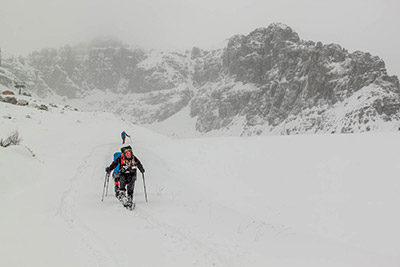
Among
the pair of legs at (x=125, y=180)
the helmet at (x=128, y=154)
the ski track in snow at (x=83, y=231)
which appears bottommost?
the ski track in snow at (x=83, y=231)

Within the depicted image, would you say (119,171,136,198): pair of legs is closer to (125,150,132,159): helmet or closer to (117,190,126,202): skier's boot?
(117,190,126,202): skier's boot

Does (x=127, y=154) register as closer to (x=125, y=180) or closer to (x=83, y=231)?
(x=125, y=180)

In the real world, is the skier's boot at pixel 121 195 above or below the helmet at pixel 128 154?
below

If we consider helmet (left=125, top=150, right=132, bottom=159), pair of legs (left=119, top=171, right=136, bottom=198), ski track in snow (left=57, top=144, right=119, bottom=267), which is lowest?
ski track in snow (left=57, top=144, right=119, bottom=267)

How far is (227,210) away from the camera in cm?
1037

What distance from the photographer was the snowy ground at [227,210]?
6305 millimetres

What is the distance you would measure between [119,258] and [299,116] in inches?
7054

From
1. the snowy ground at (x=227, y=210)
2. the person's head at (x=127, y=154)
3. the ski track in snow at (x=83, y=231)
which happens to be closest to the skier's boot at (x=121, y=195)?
the snowy ground at (x=227, y=210)

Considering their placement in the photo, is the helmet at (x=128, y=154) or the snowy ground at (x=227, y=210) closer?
the snowy ground at (x=227, y=210)

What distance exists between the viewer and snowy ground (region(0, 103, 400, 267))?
6305 mm

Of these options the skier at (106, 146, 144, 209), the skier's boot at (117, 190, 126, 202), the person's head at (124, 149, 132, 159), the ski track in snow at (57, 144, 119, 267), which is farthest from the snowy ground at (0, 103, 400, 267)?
the person's head at (124, 149, 132, 159)

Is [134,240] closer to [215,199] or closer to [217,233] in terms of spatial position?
[217,233]

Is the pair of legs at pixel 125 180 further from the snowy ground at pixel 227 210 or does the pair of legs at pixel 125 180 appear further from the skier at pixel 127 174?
the snowy ground at pixel 227 210

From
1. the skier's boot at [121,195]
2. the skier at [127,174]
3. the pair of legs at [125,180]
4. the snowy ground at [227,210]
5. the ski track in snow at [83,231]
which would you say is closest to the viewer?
the ski track in snow at [83,231]
